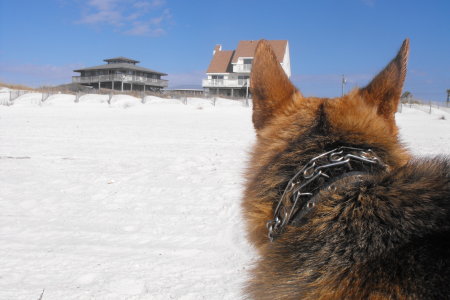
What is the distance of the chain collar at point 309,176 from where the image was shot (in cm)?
152

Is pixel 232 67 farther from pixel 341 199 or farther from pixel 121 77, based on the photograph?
pixel 341 199

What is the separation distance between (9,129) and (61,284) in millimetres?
15653

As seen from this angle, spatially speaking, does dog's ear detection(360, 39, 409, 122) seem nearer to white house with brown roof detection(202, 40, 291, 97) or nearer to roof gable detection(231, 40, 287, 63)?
white house with brown roof detection(202, 40, 291, 97)

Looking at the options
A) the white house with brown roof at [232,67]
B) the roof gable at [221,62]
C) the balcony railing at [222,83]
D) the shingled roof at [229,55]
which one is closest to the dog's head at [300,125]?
the white house with brown roof at [232,67]

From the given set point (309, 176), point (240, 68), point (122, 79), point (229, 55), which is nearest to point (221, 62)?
point (229, 55)

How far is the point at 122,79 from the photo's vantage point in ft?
238

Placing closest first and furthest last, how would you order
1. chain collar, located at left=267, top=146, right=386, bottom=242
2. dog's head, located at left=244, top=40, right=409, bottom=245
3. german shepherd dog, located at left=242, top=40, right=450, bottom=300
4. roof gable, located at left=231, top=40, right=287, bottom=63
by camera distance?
german shepherd dog, located at left=242, top=40, right=450, bottom=300, chain collar, located at left=267, top=146, right=386, bottom=242, dog's head, located at left=244, top=40, right=409, bottom=245, roof gable, located at left=231, top=40, right=287, bottom=63

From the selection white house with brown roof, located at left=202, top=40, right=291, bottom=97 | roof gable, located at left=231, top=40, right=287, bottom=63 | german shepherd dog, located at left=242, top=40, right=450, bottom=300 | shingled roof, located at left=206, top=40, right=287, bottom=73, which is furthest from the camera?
white house with brown roof, located at left=202, top=40, right=291, bottom=97

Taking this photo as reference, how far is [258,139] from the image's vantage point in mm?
2076

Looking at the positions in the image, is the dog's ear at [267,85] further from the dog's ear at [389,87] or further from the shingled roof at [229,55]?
the shingled roof at [229,55]

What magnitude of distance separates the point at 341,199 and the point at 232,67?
69.5 m

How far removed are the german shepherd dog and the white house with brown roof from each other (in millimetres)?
61535

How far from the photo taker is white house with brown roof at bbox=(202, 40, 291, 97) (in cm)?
6502

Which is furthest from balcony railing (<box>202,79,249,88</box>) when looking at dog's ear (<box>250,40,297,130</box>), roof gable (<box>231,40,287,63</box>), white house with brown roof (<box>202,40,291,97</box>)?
dog's ear (<box>250,40,297,130</box>)
